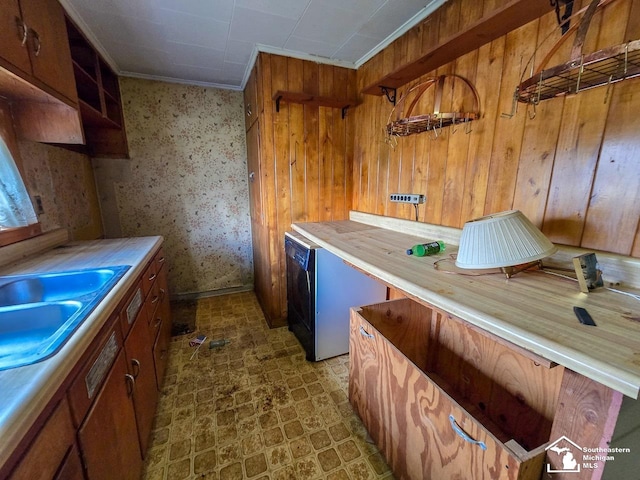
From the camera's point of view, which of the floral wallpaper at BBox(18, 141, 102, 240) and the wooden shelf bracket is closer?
the floral wallpaper at BBox(18, 141, 102, 240)

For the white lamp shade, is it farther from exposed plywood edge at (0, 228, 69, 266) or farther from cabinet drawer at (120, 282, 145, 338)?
exposed plywood edge at (0, 228, 69, 266)

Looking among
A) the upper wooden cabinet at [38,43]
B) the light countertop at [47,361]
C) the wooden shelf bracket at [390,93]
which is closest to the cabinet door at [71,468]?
the light countertop at [47,361]

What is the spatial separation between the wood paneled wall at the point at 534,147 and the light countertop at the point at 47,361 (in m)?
1.63

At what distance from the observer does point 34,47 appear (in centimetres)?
118

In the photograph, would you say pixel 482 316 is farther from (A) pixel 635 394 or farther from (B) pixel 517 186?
(B) pixel 517 186

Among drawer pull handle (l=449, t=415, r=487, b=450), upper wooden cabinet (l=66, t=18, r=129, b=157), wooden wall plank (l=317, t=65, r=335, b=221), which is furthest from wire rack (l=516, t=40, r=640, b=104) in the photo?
upper wooden cabinet (l=66, t=18, r=129, b=157)

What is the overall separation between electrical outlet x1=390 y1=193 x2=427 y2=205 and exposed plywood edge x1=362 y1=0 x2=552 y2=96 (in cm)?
71

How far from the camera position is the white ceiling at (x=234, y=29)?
153 centimetres

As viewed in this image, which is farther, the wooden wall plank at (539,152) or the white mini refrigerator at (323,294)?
the white mini refrigerator at (323,294)

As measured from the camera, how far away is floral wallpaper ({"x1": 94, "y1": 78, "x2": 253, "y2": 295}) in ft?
8.46

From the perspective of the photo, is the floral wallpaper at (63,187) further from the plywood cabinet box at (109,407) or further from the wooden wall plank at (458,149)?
the wooden wall plank at (458,149)

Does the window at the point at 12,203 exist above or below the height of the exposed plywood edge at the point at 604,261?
above

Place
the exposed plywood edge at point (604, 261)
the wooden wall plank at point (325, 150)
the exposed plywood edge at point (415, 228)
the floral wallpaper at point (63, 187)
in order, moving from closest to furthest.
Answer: the exposed plywood edge at point (604, 261) < the exposed plywood edge at point (415, 228) < the floral wallpaper at point (63, 187) < the wooden wall plank at point (325, 150)

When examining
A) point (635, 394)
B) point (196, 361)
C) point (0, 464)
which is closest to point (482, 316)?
point (635, 394)
